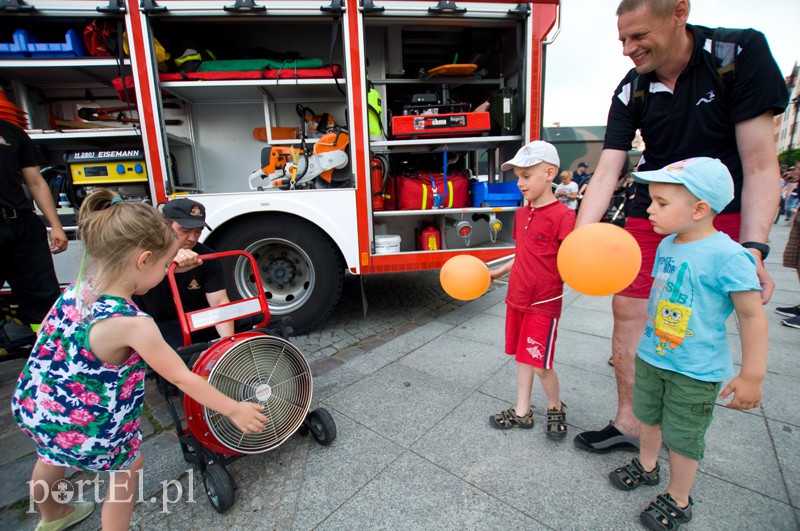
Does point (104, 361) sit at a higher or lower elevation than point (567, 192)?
lower

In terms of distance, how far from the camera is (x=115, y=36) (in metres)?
2.95

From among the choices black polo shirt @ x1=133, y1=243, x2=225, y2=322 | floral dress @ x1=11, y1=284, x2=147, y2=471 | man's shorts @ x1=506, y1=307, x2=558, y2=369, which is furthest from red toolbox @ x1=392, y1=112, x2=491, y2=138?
floral dress @ x1=11, y1=284, x2=147, y2=471

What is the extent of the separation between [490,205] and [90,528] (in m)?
3.30

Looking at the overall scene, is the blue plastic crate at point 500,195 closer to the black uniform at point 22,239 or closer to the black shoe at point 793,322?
the black shoe at point 793,322

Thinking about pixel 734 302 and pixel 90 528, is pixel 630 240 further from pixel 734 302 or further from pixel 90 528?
pixel 90 528

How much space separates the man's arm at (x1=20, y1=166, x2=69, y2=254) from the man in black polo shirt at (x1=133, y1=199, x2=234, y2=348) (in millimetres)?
1090

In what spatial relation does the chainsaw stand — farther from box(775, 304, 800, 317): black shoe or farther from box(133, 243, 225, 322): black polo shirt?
box(775, 304, 800, 317): black shoe

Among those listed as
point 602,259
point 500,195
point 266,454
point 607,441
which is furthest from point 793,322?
point 266,454

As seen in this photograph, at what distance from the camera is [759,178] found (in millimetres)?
1357

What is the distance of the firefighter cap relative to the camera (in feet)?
6.66

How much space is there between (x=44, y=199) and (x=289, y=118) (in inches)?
89.3

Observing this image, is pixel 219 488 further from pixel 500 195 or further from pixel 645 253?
pixel 500 195

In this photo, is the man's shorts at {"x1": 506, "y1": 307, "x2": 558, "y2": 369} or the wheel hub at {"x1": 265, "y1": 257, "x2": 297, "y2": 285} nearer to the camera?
the man's shorts at {"x1": 506, "y1": 307, "x2": 558, "y2": 369}

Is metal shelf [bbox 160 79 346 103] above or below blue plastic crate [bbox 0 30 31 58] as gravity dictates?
below
